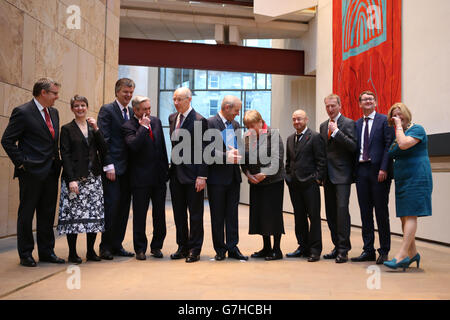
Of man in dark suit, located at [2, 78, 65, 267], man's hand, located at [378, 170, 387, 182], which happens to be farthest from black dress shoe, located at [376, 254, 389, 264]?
man in dark suit, located at [2, 78, 65, 267]

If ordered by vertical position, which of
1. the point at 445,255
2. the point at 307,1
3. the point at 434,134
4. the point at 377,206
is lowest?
the point at 445,255

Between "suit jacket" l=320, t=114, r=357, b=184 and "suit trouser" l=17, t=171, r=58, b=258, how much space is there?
2.47m

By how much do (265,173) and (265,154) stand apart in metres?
0.17

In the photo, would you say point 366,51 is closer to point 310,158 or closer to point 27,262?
point 310,158

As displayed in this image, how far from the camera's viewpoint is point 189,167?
13.5 ft

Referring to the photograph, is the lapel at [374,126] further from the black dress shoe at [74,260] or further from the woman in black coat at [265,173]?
the black dress shoe at [74,260]

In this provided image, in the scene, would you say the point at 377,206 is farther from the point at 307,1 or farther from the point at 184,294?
the point at 307,1

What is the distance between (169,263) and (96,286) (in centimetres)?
100

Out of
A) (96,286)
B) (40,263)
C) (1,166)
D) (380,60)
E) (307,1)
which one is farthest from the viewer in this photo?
(307,1)

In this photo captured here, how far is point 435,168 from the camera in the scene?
5754 mm

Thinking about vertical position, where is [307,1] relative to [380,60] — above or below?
above

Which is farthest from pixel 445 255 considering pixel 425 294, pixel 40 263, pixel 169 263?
pixel 40 263

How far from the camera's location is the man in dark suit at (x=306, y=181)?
427 cm

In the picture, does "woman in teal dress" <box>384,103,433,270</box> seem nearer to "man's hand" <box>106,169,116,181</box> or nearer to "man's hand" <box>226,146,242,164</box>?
"man's hand" <box>226,146,242,164</box>
